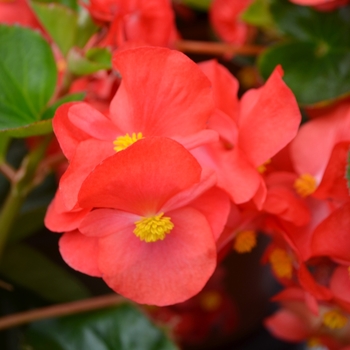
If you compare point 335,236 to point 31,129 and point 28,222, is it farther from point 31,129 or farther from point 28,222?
point 28,222

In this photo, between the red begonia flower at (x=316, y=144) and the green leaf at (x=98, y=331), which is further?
the green leaf at (x=98, y=331)

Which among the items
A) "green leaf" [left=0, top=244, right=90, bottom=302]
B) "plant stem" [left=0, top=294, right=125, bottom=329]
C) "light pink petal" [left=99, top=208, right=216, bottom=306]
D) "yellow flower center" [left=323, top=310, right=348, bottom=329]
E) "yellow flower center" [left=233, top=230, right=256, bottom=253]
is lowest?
"green leaf" [left=0, top=244, right=90, bottom=302]

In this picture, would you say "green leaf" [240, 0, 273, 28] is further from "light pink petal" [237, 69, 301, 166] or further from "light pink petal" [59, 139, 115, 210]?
"light pink petal" [59, 139, 115, 210]

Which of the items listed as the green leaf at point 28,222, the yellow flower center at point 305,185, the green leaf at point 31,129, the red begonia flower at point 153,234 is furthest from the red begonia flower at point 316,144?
the green leaf at point 28,222

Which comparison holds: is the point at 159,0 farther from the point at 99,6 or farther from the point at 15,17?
the point at 15,17

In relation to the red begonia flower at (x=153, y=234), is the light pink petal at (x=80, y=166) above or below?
above

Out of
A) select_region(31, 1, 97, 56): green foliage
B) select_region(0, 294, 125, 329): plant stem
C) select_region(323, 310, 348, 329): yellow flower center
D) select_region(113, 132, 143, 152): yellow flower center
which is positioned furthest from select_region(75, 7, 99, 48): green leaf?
select_region(323, 310, 348, 329): yellow flower center

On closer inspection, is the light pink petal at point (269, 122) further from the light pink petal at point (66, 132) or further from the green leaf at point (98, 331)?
the green leaf at point (98, 331)
